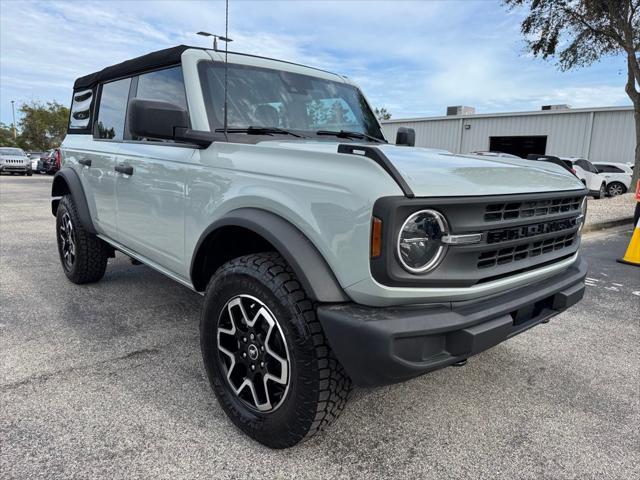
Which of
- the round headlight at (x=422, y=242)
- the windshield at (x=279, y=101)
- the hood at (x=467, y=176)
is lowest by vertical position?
the round headlight at (x=422, y=242)

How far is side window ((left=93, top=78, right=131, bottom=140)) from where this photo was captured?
12.3 ft

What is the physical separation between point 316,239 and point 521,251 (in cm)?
→ 99

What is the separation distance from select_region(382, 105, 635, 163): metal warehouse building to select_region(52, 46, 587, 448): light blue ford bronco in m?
22.0

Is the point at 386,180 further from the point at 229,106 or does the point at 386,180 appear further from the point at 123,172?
the point at 123,172

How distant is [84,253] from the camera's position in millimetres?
4289

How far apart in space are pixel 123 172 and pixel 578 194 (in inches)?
114

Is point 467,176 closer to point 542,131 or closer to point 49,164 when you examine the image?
point 542,131

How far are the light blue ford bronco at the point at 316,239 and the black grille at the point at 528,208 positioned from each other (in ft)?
0.03

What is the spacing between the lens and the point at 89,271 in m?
4.41

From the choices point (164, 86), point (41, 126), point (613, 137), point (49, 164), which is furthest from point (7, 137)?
point (164, 86)

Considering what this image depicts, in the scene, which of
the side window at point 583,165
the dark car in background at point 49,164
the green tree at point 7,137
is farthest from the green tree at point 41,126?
the side window at point 583,165

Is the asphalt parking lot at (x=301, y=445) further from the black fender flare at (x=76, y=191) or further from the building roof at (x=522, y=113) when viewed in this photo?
the building roof at (x=522, y=113)

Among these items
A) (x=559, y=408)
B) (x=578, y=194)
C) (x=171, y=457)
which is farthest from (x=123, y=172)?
(x=559, y=408)

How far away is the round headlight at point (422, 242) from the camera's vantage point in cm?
180
